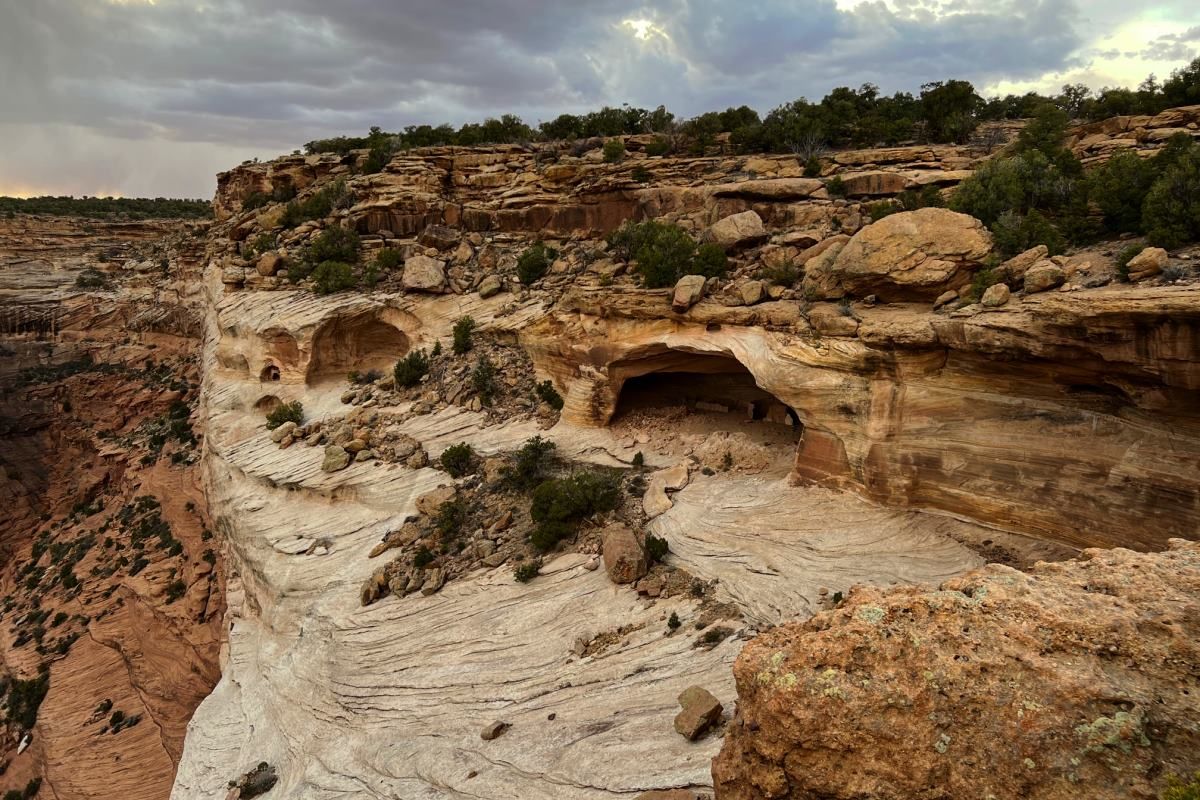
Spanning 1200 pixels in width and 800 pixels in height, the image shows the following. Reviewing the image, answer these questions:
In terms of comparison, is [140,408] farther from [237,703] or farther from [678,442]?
[678,442]

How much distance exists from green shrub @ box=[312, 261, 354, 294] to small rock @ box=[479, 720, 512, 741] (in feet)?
65.9

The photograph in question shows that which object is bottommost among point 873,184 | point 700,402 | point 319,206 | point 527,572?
point 527,572

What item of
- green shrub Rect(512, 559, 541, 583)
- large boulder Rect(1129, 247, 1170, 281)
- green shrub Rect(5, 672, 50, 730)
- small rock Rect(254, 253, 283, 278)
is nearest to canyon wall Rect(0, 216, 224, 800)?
green shrub Rect(5, 672, 50, 730)

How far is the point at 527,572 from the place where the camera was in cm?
1362

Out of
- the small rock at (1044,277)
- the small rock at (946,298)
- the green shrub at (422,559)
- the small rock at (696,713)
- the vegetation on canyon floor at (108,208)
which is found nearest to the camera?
the small rock at (696,713)

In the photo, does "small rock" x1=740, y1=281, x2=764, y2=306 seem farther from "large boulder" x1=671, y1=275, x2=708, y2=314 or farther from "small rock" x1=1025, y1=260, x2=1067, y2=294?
"small rock" x1=1025, y1=260, x2=1067, y2=294

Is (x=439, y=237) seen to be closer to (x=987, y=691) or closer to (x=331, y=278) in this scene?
(x=331, y=278)

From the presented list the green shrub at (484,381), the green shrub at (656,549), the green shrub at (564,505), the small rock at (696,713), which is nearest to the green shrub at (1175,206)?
the green shrub at (656,549)

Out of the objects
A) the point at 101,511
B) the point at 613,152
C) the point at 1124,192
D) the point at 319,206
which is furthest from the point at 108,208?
the point at 1124,192

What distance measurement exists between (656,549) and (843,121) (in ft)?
78.2

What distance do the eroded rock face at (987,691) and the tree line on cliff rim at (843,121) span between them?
2259 centimetres

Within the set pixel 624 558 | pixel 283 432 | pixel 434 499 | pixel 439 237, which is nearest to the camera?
pixel 624 558

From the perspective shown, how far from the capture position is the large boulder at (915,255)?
482 inches

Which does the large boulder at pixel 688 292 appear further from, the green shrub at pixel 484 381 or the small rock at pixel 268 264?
the small rock at pixel 268 264
